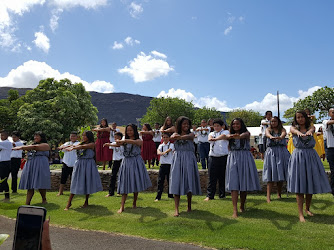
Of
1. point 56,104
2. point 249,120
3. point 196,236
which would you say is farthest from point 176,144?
point 249,120

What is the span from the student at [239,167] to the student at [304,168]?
2.78 feet

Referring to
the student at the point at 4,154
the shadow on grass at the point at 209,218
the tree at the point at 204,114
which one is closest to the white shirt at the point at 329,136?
the shadow on grass at the point at 209,218

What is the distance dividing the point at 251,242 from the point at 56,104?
39.0m

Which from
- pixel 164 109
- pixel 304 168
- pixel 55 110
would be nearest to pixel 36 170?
pixel 304 168

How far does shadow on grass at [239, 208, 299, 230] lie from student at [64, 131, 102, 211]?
404 centimetres

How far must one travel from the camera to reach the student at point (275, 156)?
311 inches

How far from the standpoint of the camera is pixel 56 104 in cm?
4009

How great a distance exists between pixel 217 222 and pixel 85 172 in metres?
3.97

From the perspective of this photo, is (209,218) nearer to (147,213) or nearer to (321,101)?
(147,213)

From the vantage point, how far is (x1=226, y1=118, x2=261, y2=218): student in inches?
265

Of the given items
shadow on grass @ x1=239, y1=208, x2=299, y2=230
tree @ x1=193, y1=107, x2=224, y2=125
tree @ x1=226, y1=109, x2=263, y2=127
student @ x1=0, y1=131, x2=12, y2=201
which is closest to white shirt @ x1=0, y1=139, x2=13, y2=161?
student @ x1=0, y1=131, x2=12, y2=201

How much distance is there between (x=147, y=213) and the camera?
7.33 meters

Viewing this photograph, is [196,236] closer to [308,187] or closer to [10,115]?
[308,187]

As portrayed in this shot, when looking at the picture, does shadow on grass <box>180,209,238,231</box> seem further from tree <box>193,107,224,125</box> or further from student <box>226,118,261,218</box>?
tree <box>193,107,224,125</box>
